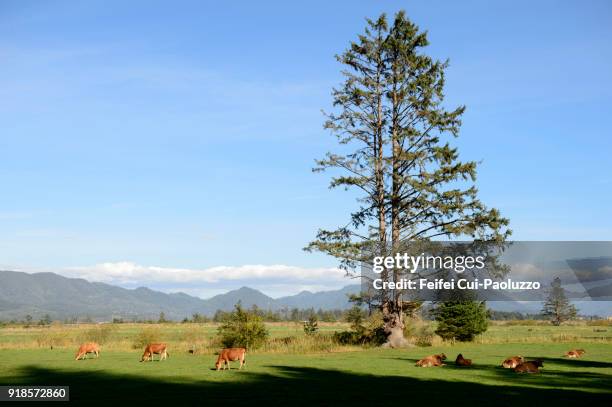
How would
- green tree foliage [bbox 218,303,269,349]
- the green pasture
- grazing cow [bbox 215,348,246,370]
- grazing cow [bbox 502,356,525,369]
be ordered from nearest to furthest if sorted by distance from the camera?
the green pasture, grazing cow [bbox 502,356,525,369], grazing cow [bbox 215,348,246,370], green tree foliage [bbox 218,303,269,349]

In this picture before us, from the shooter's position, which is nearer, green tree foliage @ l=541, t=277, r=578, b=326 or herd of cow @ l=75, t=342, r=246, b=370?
herd of cow @ l=75, t=342, r=246, b=370

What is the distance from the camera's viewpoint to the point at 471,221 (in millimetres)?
40875

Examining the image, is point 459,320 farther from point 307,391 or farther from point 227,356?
point 307,391

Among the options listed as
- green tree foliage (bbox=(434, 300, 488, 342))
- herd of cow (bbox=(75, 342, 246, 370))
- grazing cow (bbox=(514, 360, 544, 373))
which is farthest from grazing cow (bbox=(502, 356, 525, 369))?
green tree foliage (bbox=(434, 300, 488, 342))

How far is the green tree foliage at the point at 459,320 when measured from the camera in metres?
47.5

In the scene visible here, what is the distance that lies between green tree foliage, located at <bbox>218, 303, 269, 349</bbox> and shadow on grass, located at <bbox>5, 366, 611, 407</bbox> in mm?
16389

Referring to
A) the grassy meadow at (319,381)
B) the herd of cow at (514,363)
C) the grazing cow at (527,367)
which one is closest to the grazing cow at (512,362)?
the herd of cow at (514,363)

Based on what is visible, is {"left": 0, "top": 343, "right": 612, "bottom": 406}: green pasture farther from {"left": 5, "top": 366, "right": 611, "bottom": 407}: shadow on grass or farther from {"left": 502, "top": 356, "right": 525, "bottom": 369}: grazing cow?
{"left": 502, "top": 356, "right": 525, "bottom": 369}: grazing cow

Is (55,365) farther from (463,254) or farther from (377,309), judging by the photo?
(463,254)

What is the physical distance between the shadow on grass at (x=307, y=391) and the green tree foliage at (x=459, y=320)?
25.9 metres

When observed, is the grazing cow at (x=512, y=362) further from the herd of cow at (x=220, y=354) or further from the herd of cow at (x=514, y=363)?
the herd of cow at (x=220, y=354)

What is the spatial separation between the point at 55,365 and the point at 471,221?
2579cm

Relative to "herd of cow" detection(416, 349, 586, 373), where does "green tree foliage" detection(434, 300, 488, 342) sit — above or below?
above

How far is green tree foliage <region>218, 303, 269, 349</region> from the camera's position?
38.7 m
